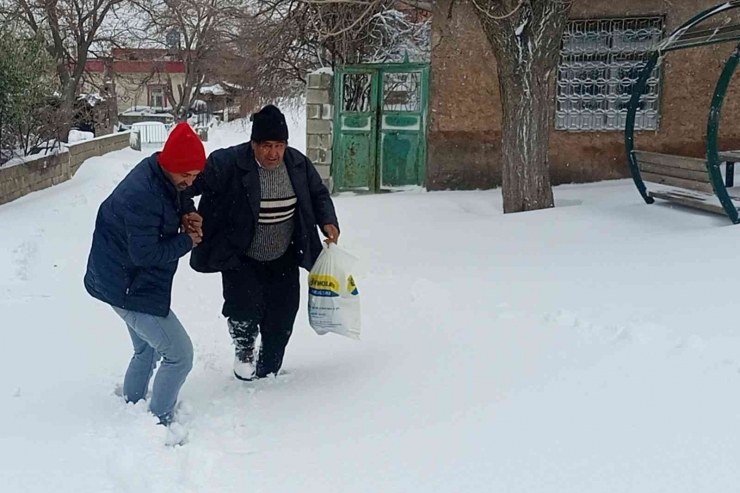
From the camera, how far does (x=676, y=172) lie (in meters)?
7.15

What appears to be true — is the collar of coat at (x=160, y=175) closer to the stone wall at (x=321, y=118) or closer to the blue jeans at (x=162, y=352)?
the blue jeans at (x=162, y=352)

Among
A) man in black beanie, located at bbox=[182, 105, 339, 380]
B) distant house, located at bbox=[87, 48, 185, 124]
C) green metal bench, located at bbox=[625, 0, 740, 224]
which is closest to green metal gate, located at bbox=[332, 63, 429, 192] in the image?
green metal bench, located at bbox=[625, 0, 740, 224]

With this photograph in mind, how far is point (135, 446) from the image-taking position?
330cm

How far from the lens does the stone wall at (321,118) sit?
11016mm

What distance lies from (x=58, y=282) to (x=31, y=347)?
1.91 m

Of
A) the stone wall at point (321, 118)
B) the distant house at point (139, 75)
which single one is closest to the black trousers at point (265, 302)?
the stone wall at point (321, 118)

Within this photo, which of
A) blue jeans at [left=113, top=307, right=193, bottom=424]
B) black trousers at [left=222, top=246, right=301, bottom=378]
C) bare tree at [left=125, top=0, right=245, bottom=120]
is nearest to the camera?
blue jeans at [left=113, top=307, right=193, bottom=424]

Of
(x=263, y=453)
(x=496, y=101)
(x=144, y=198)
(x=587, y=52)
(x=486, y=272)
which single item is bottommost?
(x=263, y=453)

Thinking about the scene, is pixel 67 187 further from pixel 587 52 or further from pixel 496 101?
pixel 587 52

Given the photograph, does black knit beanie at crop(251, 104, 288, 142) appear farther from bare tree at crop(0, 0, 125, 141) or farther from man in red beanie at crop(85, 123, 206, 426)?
bare tree at crop(0, 0, 125, 141)

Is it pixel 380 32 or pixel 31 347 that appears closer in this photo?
pixel 31 347

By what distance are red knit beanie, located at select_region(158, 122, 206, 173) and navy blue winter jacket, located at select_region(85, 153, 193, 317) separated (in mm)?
67

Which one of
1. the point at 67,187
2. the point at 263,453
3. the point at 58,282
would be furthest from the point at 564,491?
the point at 67,187

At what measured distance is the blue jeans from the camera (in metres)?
3.44
